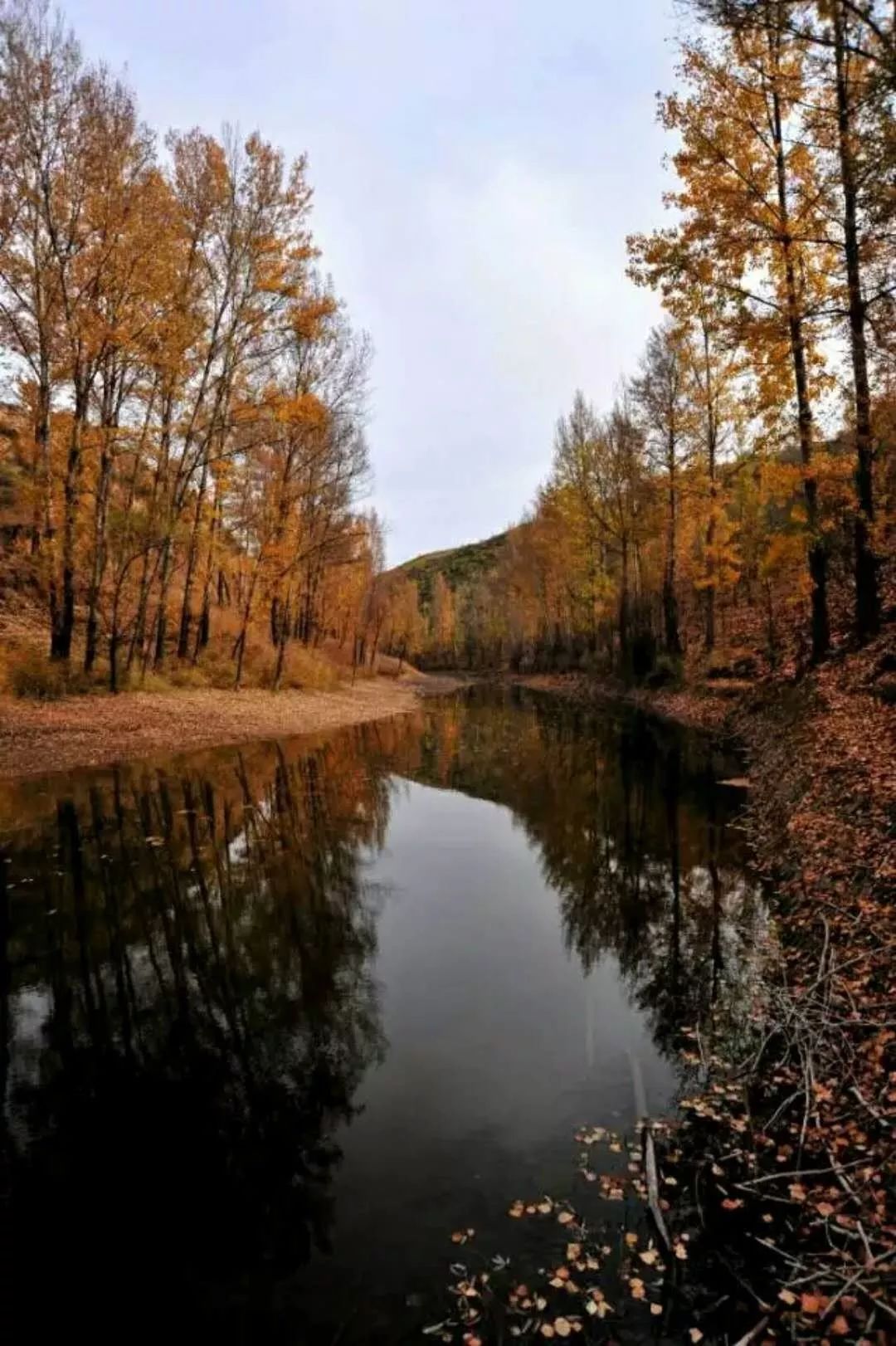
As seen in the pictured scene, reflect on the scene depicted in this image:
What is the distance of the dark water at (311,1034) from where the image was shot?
12.3 ft

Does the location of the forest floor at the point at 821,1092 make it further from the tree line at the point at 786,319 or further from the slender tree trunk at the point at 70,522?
the slender tree trunk at the point at 70,522

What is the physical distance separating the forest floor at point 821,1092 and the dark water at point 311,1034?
0.54m

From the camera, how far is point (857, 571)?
48.3 feet

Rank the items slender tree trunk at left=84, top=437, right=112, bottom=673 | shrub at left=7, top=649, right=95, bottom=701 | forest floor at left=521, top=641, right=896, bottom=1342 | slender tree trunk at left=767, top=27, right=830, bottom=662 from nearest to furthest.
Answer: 1. forest floor at left=521, top=641, right=896, bottom=1342
2. slender tree trunk at left=767, top=27, right=830, bottom=662
3. shrub at left=7, top=649, right=95, bottom=701
4. slender tree trunk at left=84, top=437, right=112, bottom=673

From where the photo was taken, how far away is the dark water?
3.75 metres

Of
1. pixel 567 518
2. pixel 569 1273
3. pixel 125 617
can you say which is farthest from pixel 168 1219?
pixel 567 518

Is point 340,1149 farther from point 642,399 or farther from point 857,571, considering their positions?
point 642,399

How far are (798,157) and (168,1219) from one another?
20.2 m

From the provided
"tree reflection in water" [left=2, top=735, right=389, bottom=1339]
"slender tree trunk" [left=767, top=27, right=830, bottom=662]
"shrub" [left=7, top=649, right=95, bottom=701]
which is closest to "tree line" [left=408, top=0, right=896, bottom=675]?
"slender tree trunk" [left=767, top=27, right=830, bottom=662]

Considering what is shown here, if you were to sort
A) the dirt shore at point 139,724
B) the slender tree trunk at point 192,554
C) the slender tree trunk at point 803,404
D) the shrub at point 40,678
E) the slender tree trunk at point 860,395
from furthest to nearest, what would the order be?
the slender tree trunk at point 192,554 < the shrub at point 40,678 < the dirt shore at point 139,724 < the slender tree trunk at point 803,404 < the slender tree trunk at point 860,395

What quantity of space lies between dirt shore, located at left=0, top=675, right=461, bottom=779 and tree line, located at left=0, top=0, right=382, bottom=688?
172cm

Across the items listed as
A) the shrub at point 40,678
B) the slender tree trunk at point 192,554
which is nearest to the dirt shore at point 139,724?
the shrub at point 40,678

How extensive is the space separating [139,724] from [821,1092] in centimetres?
1816

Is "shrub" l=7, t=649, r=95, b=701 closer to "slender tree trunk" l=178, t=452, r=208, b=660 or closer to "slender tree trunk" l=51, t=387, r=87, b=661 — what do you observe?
"slender tree trunk" l=51, t=387, r=87, b=661
